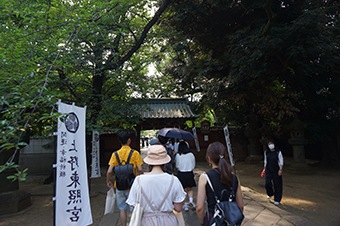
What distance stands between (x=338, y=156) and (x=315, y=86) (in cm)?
438

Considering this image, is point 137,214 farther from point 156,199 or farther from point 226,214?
point 226,214

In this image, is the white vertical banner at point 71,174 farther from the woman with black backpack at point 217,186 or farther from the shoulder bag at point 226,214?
the shoulder bag at point 226,214

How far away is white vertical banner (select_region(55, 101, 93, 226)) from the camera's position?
3357 millimetres

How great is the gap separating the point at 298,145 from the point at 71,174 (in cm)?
1020

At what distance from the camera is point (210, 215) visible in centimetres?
224

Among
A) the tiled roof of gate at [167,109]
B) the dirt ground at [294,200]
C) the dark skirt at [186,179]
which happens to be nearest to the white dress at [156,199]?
the dark skirt at [186,179]

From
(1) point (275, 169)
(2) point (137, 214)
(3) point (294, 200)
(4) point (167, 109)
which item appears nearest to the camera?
(2) point (137, 214)

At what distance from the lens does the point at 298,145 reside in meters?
9.80

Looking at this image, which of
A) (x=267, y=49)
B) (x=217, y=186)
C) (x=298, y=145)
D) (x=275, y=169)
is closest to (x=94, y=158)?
(x=275, y=169)

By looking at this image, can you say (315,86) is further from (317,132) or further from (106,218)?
(106,218)

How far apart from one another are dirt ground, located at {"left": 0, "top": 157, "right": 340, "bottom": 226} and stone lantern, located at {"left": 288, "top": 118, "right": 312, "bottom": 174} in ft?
1.52

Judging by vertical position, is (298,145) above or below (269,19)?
below

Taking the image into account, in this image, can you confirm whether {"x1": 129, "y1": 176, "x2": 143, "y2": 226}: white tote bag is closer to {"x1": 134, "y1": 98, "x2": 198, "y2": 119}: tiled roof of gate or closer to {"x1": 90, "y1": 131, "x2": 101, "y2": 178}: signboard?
{"x1": 90, "y1": 131, "x2": 101, "y2": 178}: signboard

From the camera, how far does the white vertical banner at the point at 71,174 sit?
3357mm
